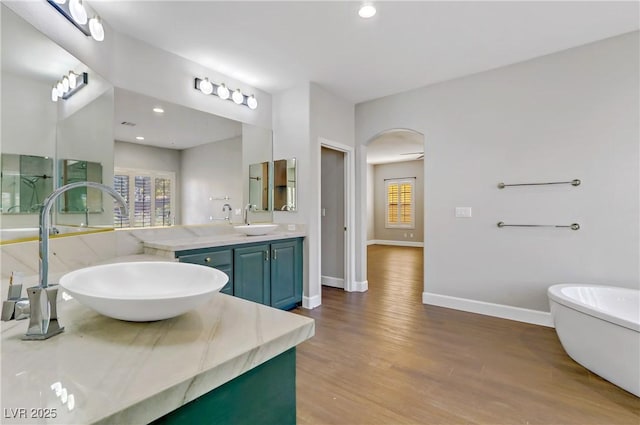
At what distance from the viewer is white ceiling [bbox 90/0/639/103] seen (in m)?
2.28

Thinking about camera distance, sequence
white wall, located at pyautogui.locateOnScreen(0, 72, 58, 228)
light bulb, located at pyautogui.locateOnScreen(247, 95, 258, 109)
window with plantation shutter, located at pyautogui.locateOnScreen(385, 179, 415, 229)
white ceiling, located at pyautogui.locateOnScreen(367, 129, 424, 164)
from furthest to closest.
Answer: window with plantation shutter, located at pyautogui.locateOnScreen(385, 179, 415, 229) < white ceiling, located at pyautogui.locateOnScreen(367, 129, 424, 164) < light bulb, located at pyautogui.locateOnScreen(247, 95, 258, 109) < white wall, located at pyautogui.locateOnScreen(0, 72, 58, 228)

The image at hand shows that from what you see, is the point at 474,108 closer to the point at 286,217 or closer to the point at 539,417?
the point at 286,217

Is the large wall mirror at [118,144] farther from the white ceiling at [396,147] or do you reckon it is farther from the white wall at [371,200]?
the white wall at [371,200]

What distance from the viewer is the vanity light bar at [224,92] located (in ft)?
10.2

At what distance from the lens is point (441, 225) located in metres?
3.69

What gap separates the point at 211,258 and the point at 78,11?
193 centimetres

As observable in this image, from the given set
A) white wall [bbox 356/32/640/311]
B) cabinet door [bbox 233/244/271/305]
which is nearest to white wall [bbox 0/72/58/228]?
cabinet door [bbox 233/244/271/305]

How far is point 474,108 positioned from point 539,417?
117 inches

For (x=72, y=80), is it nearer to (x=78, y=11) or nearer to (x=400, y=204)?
(x=78, y=11)

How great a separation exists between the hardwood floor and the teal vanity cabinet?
1.71 ft

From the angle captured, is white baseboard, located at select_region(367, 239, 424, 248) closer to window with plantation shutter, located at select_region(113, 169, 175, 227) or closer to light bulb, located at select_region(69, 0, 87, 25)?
window with plantation shutter, located at select_region(113, 169, 175, 227)

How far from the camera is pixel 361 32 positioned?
2592mm

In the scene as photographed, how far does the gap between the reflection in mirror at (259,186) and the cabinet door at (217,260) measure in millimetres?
1054

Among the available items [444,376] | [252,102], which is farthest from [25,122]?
[444,376]
